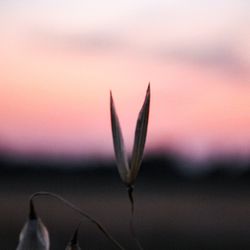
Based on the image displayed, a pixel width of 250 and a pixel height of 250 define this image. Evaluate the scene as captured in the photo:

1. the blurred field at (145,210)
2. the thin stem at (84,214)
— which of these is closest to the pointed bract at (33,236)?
the thin stem at (84,214)

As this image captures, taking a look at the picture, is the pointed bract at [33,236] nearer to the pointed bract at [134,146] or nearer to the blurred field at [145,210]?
the pointed bract at [134,146]

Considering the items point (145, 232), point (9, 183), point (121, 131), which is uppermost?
point (121, 131)

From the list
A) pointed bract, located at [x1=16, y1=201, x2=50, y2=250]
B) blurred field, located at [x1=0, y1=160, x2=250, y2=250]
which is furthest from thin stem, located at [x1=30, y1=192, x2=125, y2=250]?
blurred field, located at [x1=0, y1=160, x2=250, y2=250]

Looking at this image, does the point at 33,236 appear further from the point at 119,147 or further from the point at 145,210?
the point at 145,210

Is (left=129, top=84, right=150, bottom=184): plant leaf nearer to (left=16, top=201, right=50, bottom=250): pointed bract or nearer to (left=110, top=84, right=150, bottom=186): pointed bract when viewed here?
(left=110, top=84, right=150, bottom=186): pointed bract

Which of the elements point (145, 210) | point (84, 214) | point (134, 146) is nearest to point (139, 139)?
point (134, 146)

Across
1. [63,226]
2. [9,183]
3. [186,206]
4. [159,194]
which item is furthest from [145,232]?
[9,183]

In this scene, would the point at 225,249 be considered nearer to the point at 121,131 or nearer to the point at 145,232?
the point at 145,232
